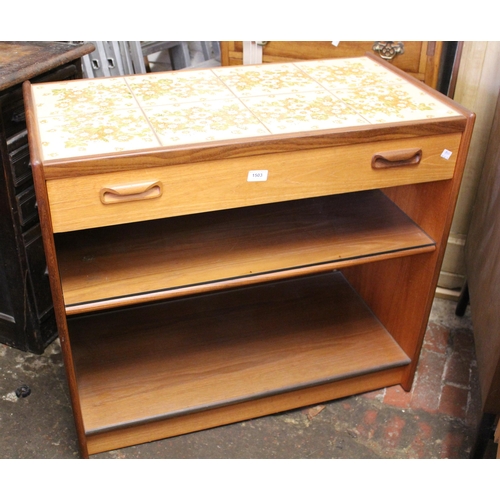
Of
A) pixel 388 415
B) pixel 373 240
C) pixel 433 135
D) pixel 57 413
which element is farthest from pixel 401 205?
pixel 57 413

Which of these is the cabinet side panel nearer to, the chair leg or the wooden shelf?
the wooden shelf

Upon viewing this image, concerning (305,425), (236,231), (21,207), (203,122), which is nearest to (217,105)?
(203,122)

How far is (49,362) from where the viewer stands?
2.05 m

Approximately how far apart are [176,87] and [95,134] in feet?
1.19

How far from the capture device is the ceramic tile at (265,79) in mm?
1671

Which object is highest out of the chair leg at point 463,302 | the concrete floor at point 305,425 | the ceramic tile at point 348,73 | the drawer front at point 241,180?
the ceramic tile at point 348,73

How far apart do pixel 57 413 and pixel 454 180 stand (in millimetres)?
1317

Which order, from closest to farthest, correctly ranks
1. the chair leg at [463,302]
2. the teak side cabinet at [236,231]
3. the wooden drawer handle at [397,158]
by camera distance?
the teak side cabinet at [236,231]
the wooden drawer handle at [397,158]
the chair leg at [463,302]

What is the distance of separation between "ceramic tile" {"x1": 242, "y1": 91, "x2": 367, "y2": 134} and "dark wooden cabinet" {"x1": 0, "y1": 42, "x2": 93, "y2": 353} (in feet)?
2.05

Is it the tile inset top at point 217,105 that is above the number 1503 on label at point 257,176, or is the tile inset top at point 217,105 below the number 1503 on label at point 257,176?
above

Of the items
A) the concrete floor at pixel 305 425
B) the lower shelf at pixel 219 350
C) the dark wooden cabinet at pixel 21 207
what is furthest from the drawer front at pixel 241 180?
Result: the concrete floor at pixel 305 425

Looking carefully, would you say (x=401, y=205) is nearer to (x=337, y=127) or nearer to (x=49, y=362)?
(x=337, y=127)

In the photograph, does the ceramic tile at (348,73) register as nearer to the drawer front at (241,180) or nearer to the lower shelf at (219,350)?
the drawer front at (241,180)

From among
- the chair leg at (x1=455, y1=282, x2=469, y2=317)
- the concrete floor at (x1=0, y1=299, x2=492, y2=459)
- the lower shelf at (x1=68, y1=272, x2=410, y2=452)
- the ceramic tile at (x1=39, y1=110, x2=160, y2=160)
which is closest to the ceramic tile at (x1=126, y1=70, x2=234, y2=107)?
the ceramic tile at (x1=39, y1=110, x2=160, y2=160)
